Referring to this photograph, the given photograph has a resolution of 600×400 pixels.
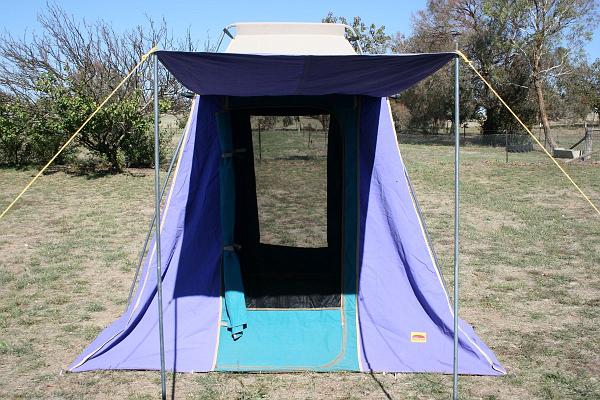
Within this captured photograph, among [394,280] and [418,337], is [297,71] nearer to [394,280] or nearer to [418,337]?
[394,280]

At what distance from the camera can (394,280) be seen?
13.7 ft

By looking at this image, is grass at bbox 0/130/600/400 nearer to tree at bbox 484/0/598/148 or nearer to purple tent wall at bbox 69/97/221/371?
purple tent wall at bbox 69/97/221/371

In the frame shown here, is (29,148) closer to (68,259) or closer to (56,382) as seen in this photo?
(68,259)

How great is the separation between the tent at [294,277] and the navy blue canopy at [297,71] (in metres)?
0.47

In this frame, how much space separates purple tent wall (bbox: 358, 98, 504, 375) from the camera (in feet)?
12.7

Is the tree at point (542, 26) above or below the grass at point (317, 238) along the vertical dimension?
above

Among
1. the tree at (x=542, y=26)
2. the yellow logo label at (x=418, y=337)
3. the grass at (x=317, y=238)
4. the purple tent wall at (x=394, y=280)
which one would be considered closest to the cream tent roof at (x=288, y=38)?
the purple tent wall at (x=394, y=280)

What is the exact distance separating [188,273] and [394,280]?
155 cm

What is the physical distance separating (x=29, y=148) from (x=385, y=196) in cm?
1254

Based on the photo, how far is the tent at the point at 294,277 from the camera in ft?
12.8

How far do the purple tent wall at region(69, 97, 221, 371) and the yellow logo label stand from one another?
1412 millimetres

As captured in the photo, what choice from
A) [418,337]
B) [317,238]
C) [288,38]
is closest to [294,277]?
[317,238]

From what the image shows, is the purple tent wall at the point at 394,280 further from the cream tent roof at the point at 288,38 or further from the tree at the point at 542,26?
the tree at the point at 542,26

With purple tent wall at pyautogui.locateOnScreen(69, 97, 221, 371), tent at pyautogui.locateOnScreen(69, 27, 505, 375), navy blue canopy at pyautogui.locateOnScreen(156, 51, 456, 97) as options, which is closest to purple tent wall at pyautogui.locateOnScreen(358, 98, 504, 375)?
tent at pyautogui.locateOnScreen(69, 27, 505, 375)
